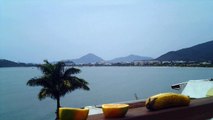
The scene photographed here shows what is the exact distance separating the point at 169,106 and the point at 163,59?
184m

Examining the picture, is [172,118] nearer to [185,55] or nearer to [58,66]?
[58,66]

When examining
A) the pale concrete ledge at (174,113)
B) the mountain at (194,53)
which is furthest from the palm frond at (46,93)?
the mountain at (194,53)

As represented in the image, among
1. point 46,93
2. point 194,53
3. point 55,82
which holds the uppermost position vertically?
point 194,53

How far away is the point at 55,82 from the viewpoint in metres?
28.0

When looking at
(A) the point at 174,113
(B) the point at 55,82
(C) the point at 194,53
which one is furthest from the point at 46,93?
(C) the point at 194,53

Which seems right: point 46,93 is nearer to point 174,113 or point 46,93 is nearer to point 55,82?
point 55,82

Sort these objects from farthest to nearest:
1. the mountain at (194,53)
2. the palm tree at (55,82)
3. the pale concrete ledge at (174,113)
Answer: the mountain at (194,53) < the palm tree at (55,82) < the pale concrete ledge at (174,113)

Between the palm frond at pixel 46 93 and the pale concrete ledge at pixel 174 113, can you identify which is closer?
the pale concrete ledge at pixel 174 113

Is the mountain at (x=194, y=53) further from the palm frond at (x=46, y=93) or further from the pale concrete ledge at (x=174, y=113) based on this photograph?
the pale concrete ledge at (x=174, y=113)

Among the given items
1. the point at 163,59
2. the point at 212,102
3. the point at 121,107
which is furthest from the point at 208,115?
the point at 163,59

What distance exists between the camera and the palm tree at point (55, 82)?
27.7m

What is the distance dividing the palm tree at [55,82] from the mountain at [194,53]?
116 meters

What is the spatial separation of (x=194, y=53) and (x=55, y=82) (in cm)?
13661

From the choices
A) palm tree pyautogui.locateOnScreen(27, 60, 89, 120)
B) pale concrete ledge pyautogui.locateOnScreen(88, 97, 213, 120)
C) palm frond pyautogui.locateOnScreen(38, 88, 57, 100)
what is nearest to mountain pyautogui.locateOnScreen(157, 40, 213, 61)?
palm tree pyautogui.locateOnScreen(27, 60, 89, 120)
